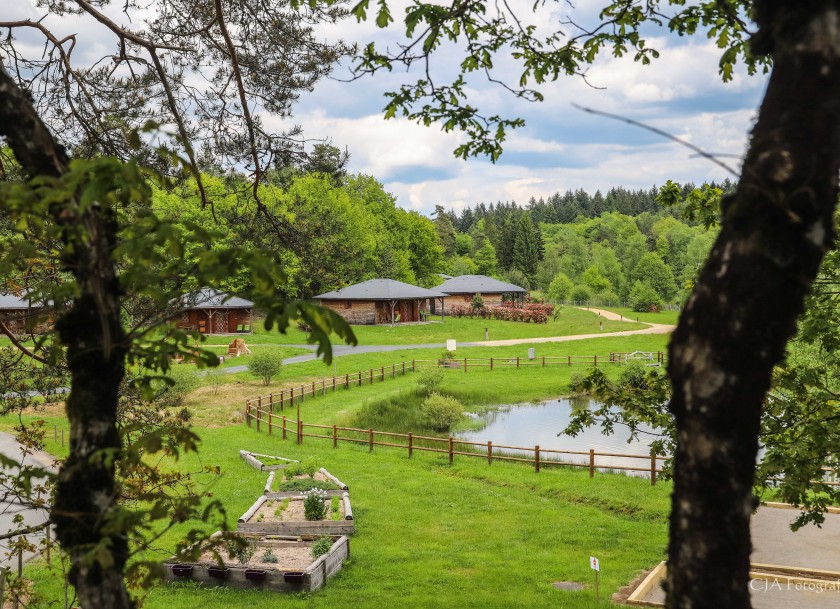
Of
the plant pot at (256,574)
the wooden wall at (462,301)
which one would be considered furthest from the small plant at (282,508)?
the wooden wall at (462,301)

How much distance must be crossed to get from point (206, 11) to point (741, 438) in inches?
318

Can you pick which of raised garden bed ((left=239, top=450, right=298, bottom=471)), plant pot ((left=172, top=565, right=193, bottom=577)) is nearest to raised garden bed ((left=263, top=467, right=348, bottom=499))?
raised garden bed ((left=239, top=450, right=298, bottom=471))

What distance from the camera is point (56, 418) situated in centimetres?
2525

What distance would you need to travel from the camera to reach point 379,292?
53.1 meters

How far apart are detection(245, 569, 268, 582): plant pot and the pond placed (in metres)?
12.1

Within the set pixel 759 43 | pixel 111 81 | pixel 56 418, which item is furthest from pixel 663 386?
pixel 56 418

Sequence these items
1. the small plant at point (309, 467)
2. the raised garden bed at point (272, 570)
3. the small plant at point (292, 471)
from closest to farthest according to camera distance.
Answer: the raised garden bed at point (272, 570), the small plant at point (292, 471), the small plant at point (309, 467)

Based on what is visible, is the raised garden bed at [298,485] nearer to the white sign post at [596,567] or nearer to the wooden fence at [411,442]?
the wooden fence at [411,442]

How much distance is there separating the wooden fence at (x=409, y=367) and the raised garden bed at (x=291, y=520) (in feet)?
36.7

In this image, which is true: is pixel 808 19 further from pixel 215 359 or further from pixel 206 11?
pixel 206 11

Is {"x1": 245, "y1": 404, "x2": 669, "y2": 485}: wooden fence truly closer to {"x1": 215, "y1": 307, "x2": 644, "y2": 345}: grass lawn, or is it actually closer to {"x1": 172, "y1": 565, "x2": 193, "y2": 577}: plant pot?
{"x1": 172, "y1": 565, "x2": 193, "y2": 577}: plant pot

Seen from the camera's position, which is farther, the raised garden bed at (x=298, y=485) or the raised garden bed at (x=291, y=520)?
the raised garden bed at (x=298, y=485)

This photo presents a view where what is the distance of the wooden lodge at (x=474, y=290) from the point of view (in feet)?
216

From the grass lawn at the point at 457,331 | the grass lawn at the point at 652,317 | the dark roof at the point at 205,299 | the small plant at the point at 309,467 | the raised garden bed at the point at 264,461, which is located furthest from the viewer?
the grass lawn at the point at 652,317
